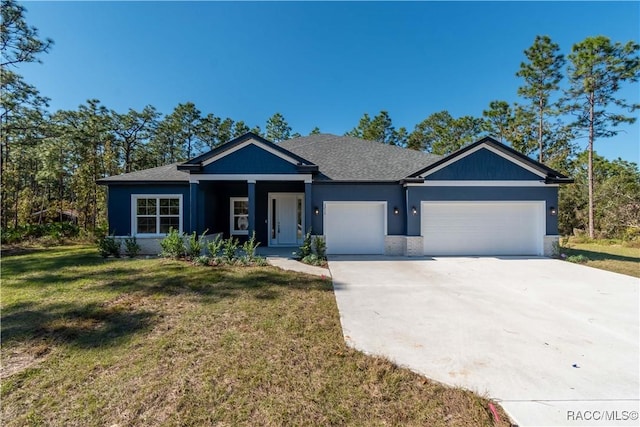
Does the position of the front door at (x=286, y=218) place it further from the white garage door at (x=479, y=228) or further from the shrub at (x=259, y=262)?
the white garage door at (x=479, y=228)

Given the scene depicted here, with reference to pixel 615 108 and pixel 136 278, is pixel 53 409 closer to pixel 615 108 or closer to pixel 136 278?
pixel 136 278

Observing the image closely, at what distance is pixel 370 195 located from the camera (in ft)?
36.4

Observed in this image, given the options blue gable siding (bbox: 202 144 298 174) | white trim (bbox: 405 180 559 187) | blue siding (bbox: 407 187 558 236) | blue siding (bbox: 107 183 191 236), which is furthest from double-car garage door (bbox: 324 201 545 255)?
blue siding (bbox: 107 183 191 236)

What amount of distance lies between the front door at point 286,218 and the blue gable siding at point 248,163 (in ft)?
7.97

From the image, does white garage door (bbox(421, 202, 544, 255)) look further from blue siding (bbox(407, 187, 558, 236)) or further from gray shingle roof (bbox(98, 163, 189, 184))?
gray shingle roof (bbox(98, 163, 189, 184))

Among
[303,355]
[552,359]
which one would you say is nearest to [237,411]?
[303,355]

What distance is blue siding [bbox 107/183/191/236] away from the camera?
35.8ft

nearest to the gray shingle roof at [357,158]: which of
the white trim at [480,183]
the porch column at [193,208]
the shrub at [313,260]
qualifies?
the white trim at [480,183]

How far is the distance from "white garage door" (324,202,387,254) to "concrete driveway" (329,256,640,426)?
3617 mm

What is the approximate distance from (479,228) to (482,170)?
241 centimetres

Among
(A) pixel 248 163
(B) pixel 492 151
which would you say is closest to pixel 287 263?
(A) pixel 248 163

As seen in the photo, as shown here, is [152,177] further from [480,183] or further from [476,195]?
[480,183]

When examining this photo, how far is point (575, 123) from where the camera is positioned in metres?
19.2

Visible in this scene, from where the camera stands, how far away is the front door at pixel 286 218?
507 inches
